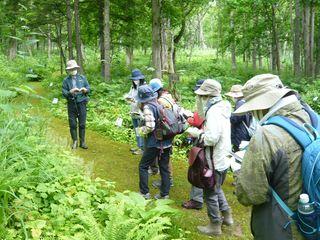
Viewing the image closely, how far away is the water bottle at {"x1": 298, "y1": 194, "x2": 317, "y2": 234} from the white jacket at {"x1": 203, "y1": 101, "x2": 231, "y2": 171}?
94.7 inches

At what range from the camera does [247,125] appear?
22.9 feet

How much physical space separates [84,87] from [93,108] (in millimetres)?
4827

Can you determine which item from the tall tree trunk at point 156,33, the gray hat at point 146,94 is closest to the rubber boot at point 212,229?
the gray hat at point 146,94

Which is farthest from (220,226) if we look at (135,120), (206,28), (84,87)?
(206,28)

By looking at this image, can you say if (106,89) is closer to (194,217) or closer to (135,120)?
(135,120)

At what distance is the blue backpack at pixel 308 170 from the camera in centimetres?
256

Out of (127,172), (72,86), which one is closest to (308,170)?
(127,172)

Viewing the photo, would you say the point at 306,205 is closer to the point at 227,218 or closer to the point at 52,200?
the point at 52,200

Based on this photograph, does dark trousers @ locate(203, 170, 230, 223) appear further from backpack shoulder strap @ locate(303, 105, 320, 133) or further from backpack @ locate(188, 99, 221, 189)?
backpack shoulder strap @ locate(303, 105, 320, 133)

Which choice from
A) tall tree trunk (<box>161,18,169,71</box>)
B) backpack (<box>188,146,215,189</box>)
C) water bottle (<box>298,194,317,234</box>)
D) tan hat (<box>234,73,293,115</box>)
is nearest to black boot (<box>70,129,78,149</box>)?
backpack (<box>188,146,215,189</box>)

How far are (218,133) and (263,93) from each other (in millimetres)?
2133

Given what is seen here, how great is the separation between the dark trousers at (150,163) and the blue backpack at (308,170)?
3.38 meters

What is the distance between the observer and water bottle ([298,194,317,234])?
8.41 ft

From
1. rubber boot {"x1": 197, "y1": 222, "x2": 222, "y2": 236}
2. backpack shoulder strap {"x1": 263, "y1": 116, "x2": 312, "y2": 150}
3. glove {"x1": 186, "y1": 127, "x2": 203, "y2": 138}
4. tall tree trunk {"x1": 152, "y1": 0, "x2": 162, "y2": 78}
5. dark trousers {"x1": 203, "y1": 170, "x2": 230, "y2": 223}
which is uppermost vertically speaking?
tall tree trunk {"x1": 152, "y1": 0, "x2": 162, "y2": 78}
